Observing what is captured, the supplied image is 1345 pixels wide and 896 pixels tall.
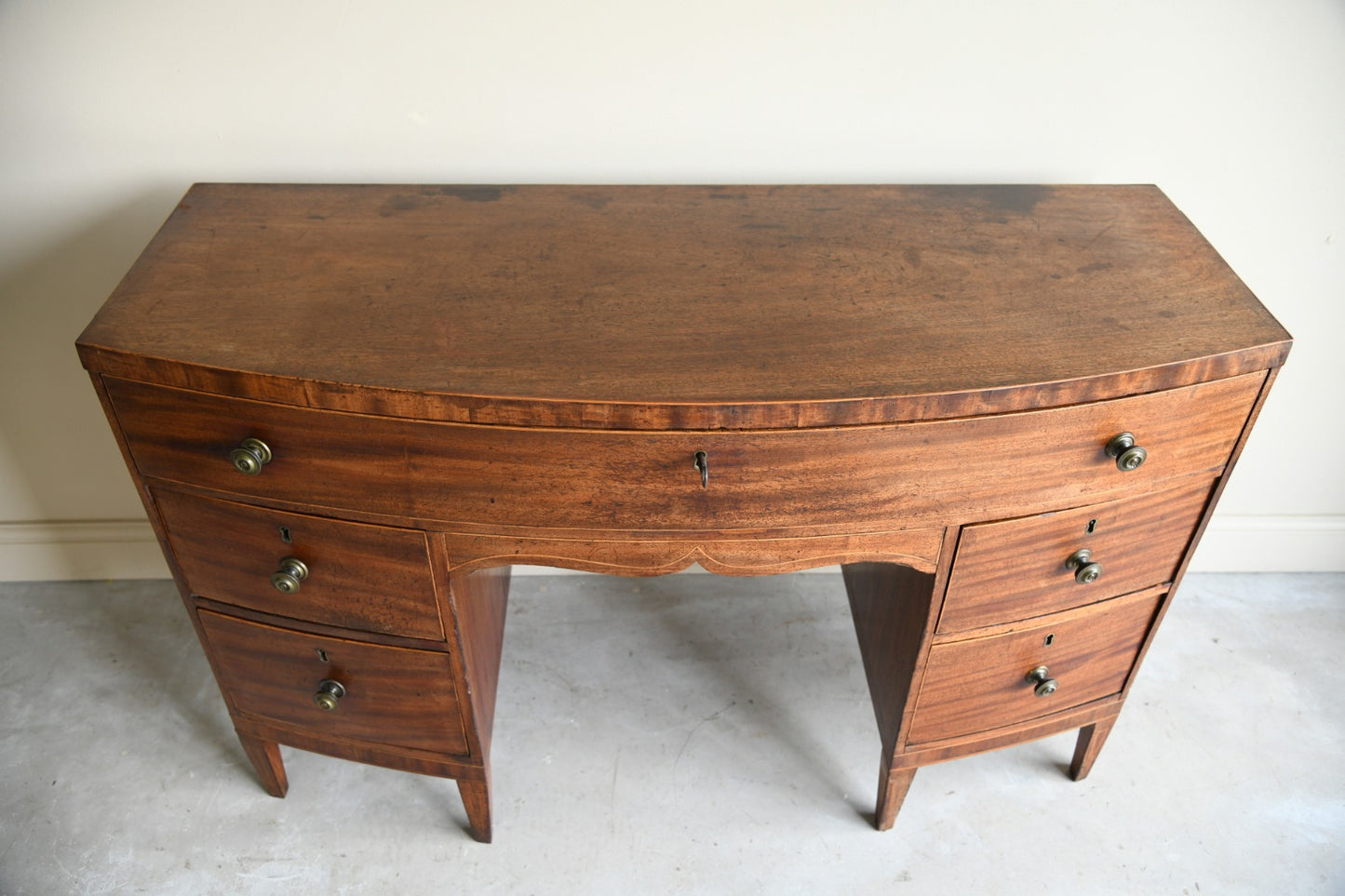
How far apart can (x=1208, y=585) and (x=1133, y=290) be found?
42.4 inches

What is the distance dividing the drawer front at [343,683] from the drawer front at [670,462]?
263mm

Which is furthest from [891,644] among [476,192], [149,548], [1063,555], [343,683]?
[149,548]

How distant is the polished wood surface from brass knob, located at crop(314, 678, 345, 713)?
48 centimetres

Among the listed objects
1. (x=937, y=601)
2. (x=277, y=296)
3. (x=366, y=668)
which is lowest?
(x=366, y=668)

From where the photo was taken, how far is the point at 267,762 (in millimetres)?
1525

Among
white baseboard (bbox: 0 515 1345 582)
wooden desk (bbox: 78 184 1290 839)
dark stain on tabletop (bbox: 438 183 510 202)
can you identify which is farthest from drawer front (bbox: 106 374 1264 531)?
white baseboard (bbox: 0 515 1345 582)

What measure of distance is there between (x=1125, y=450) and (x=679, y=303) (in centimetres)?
55

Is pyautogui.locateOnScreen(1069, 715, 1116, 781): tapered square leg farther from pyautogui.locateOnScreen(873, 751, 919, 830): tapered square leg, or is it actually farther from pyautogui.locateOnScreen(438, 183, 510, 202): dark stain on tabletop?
pyautogui.locateOnScreen(438, 183, 510, 202): dark stain on tabletop

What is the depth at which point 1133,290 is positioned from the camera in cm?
120

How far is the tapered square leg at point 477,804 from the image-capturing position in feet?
4.74

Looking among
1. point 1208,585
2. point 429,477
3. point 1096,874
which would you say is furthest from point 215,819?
point 1208,585

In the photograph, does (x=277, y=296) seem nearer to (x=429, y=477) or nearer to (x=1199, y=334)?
(x=429, y=477)

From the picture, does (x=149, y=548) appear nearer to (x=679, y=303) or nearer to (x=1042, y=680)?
(x=679, y=303)

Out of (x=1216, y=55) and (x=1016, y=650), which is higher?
(x=1216, y=55)
